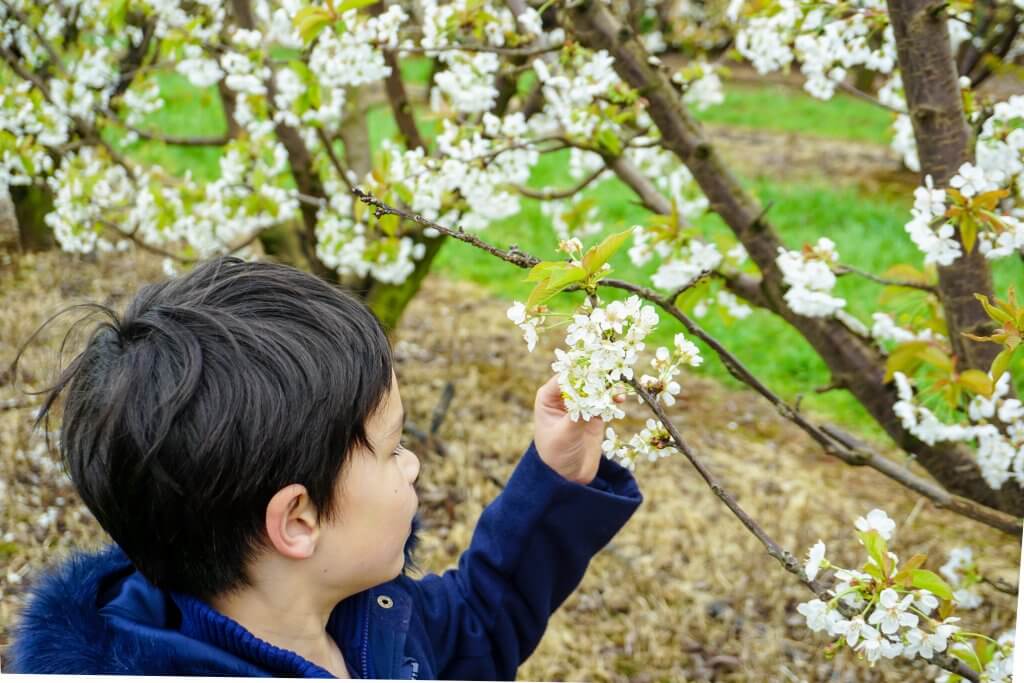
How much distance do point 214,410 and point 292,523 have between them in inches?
3.9

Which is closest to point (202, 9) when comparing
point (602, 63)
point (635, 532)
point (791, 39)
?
point (602, 63)

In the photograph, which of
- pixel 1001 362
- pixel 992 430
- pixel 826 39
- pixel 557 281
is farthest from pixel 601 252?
pixel 826 39

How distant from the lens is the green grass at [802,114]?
3238 mm

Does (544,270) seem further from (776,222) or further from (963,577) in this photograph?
(776,222)

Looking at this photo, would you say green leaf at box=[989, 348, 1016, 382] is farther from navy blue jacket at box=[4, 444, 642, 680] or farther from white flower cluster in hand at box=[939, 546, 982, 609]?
white flower cluster in hand at box=[939, 546, 982, 609]

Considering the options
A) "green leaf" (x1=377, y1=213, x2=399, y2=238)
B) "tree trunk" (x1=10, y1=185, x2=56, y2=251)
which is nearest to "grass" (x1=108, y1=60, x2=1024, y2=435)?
"tree trunk" (x1=10, y1=185, x2=56, y2=251)

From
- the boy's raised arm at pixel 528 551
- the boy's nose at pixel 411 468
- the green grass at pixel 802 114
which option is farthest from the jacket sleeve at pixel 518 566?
the green grass at pixel 802 114

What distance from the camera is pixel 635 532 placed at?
1.52m

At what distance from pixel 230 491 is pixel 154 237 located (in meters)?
1.06

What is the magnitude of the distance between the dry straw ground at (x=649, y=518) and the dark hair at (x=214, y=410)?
19.2 inches

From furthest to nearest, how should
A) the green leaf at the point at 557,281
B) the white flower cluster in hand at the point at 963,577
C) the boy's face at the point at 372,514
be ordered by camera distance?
the white flower cluster in hand at the point at 963,577 < the boy's face at the point at 372,514 < the green leaf at the point at 557,281

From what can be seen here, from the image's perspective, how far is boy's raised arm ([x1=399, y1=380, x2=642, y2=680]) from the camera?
78 centimetres

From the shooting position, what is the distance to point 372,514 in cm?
69

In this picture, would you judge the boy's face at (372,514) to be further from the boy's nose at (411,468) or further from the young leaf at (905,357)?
the young leaf at (905,357)
